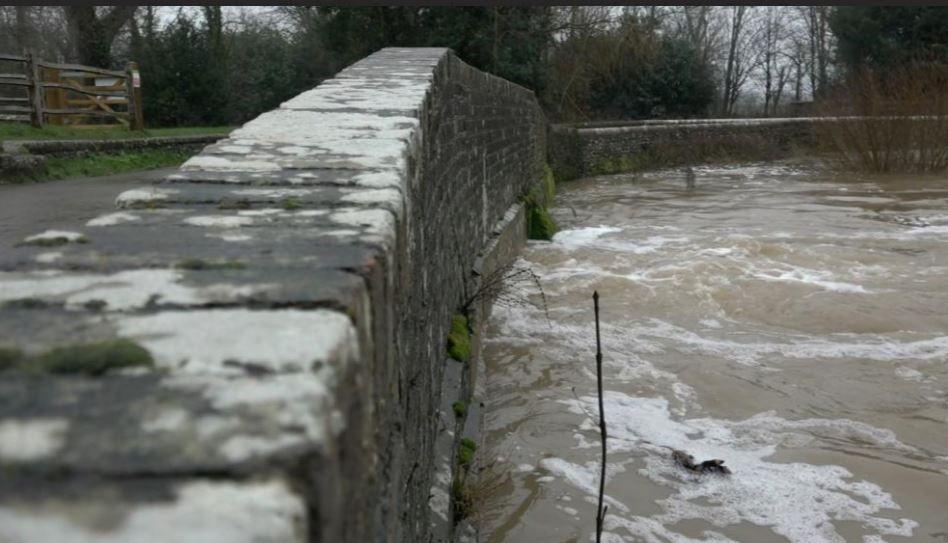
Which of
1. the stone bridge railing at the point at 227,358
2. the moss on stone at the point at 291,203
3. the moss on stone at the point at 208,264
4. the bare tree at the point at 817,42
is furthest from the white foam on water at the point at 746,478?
the bare tree at the point at 817,42

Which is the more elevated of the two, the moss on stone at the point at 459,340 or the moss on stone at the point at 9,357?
the moss on stone at the point at 9,357

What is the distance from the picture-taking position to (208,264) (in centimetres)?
131

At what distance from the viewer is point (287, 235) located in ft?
4.98

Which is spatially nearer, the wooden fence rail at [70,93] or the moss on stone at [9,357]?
the moss on stone at [9,357]

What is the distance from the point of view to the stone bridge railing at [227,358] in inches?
29.1

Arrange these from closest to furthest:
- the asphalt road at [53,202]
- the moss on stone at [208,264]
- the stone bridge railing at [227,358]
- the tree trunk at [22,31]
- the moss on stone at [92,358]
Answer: the stone bridge railing at [227,358]
the moss on stone at [92,358]
the moss on stone at [208,264]
the asphalt road at [53,202]
the tree trunk at [22,31]

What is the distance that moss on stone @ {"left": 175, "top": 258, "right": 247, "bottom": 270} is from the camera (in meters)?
1.29

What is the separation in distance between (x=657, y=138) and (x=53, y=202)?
659 inches

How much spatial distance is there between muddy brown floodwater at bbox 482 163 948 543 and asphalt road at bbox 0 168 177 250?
3834 mm

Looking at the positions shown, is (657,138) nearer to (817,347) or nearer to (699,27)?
(817,347)

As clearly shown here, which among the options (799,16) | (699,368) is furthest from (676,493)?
(799,16)

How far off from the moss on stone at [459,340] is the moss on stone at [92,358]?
2974mm

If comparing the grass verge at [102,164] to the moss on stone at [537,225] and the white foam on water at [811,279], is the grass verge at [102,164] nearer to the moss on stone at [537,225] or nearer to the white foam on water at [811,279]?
the moss on stone at [537,225]

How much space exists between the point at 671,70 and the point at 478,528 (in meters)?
27.6
